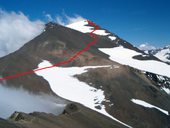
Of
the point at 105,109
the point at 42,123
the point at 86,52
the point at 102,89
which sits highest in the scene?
the point at 86,52

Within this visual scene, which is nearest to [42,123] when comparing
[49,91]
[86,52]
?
[49,91]

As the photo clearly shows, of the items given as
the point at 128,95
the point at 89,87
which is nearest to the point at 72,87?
the point at 89,87

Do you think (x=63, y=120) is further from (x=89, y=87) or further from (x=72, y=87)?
(x=89, y=87)

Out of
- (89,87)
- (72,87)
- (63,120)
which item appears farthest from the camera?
(72,87)

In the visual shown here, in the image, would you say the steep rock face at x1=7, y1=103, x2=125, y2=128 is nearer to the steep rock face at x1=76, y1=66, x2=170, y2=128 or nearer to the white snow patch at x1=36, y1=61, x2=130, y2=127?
the white snow patch at x1=36, y1=61, x2=130, y2=127

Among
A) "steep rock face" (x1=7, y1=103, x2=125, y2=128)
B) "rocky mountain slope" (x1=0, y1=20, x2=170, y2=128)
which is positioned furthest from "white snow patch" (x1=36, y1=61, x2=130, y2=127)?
"steep rock face" (x1=7, y1=103, x2=125, y2=128)

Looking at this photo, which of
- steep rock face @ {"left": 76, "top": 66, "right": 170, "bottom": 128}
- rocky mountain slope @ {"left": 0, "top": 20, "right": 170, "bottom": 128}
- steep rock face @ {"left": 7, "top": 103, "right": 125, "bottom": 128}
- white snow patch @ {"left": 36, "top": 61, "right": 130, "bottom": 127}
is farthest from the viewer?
white snow patch @ {"left": 36, "top": 61, "right": 130, "bottom": 127}

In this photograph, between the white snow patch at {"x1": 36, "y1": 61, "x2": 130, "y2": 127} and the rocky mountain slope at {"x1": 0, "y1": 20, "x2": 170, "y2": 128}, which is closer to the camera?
the rocky mountain slope at {"x1": 0, "y1": 20, "x2": 170, "y2": 128}

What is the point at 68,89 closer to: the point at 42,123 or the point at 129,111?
the point at 129,111

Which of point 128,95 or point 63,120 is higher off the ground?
point 128,95
